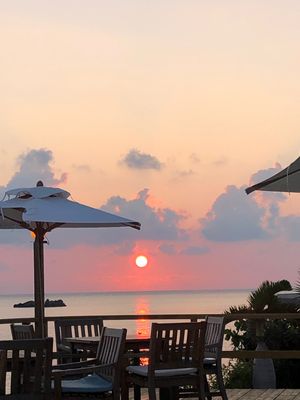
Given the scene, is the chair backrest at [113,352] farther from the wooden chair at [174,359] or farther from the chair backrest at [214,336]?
the chair backrest at [214,336]

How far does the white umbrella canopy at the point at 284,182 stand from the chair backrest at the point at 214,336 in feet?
4.27

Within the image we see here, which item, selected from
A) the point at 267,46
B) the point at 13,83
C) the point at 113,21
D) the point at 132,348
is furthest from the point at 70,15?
the point at 132,348

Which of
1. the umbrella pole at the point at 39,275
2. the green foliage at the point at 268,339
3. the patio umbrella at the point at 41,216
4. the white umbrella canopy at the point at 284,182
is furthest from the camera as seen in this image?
the green foliage at the point at 268,339

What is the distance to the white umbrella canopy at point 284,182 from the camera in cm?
625

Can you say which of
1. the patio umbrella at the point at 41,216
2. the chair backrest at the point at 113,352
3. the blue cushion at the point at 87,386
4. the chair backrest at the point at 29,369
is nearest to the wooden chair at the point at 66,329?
the patio umbrella at the point at 41,216

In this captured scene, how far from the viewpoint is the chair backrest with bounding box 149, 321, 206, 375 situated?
A: 6.70 meters

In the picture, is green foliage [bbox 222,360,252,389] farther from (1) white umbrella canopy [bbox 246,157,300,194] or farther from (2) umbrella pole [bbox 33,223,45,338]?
(1) white umbrella canopy [bbox 246,157,300,194]

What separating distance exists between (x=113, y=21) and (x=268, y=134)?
3045mm

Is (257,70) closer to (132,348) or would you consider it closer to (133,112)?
(133,112)

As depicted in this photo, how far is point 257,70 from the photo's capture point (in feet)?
45.0

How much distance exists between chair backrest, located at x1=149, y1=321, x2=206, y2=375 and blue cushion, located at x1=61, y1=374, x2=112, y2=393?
0.58m

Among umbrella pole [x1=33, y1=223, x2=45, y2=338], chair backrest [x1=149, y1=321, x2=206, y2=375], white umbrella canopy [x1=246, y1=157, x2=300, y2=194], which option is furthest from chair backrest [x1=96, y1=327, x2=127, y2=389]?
umbrella pole [x1=33, y1=223, x2=45, y2=338]

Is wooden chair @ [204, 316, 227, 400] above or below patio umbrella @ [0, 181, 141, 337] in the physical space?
below

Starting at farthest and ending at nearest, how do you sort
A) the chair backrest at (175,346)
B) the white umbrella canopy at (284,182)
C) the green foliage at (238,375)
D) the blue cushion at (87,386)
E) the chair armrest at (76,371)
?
1. the green foliage at (238,375)
2. the chair backrest at (175,346)
3. the white umbrella canopy at (284,182)
4. the blue cushion at (87,386)
5. the chair armrest at (76,371)
